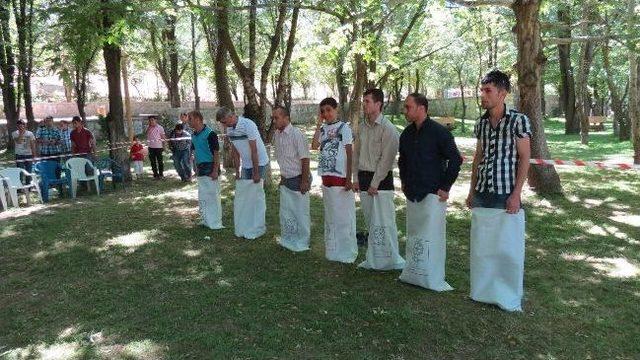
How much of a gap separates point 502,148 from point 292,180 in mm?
2755

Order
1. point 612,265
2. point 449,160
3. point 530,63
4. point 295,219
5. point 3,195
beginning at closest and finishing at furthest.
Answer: point 449,160 → point 612,265 → point 295,219 → point 530,63 → point 3,195

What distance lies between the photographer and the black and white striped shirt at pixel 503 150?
4.25 m

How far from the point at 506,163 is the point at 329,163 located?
1993 millimetres

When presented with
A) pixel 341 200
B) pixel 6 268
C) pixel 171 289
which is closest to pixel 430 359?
pixel 341 200

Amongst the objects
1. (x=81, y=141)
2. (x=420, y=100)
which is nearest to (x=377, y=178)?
(x=420, y=100)

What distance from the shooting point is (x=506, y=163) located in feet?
14.2

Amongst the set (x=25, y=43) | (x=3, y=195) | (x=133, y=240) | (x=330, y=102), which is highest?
(x=25, y=43)

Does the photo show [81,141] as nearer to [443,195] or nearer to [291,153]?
[291,153]

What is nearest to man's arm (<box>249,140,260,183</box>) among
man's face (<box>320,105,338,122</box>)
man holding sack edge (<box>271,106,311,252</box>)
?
man holding sack edge (<box>271,106,311,252</box>)

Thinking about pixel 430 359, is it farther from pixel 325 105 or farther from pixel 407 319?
pixel 325 105

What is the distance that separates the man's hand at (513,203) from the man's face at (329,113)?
211cm

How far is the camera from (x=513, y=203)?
168 inches

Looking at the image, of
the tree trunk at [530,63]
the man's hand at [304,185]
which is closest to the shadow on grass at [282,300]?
the man's hand at [304,185]

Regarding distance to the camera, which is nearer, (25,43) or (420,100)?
Answer: (420,100)
